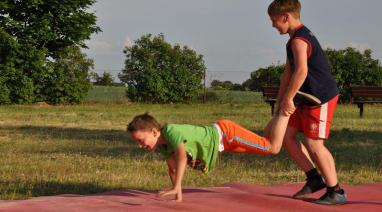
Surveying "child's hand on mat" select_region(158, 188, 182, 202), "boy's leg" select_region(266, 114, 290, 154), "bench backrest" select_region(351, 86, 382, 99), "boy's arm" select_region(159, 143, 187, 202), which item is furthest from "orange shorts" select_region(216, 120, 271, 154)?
"bench backrest" select_region(351, 86, 382, 99)

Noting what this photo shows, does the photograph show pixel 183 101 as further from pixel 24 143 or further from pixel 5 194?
pixel 5 194

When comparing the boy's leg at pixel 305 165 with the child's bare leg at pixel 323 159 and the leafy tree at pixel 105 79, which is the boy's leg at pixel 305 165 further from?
the leafy tree at pixel 105 79

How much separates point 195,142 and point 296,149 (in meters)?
1.00

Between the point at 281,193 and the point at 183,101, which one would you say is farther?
the point at 183,101

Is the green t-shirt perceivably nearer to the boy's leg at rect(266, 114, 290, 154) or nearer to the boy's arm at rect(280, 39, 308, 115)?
the boy's leg at rect(266, 114, 290, 154)

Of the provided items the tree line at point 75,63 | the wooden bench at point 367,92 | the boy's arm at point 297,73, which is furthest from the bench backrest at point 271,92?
the boy's arm at point 297,73

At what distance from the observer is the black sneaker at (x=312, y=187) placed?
531cm

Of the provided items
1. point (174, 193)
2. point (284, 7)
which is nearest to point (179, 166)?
point (174, 193)

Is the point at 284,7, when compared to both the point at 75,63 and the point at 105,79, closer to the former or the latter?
the point at 75,63

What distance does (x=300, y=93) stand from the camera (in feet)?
16.2

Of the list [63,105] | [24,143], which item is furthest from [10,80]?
[24,143]

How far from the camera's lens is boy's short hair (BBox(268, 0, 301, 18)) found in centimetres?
500

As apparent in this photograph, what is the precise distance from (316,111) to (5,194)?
2.98 metres

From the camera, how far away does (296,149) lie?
209 inches
